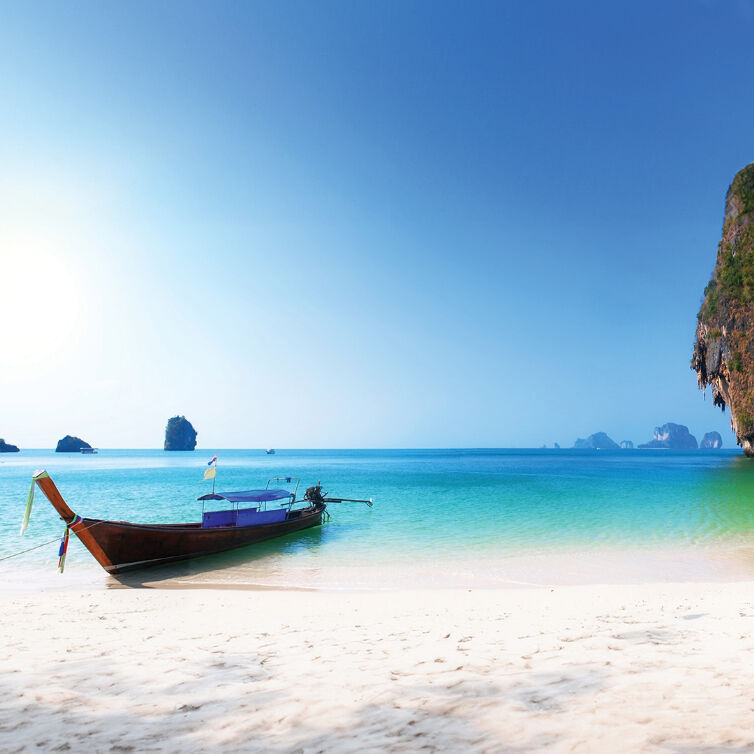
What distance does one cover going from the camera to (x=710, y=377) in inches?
2279

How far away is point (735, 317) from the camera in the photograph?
51000mm

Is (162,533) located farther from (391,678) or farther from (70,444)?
(70,444)

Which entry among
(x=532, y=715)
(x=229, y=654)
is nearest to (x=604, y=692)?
(x=532, y=715)

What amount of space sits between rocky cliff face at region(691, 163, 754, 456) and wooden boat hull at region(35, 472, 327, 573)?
58.3 meters

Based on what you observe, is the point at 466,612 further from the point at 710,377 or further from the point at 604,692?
the point at 710,377

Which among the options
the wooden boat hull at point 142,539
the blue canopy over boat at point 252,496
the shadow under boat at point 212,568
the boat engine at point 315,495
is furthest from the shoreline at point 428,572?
the boat engine at point 315,495

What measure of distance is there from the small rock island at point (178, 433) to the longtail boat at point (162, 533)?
192m

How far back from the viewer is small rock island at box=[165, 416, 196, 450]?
630 ft

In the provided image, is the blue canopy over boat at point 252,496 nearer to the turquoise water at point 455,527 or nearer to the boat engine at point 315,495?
the turquoise water at point 455,527

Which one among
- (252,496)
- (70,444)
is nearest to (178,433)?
(70,444)

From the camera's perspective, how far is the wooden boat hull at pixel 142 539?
39.2 feet

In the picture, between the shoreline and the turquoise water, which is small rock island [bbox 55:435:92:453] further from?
the shoreline

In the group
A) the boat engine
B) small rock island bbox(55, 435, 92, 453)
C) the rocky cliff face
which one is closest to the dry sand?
the boat engine

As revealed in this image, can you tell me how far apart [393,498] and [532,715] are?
30038 millimetres
